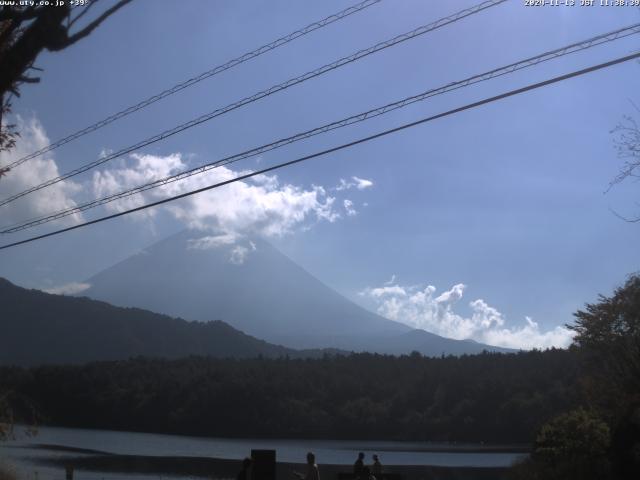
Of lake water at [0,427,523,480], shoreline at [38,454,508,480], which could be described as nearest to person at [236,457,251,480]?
shoreline at [38,454,508,480]

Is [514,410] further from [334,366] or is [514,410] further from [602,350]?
[602,350]

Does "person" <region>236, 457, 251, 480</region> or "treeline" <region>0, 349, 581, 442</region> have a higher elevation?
"treeline" <region>0, 349, 581, 442</region>

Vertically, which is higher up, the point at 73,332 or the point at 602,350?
the point at 73,332

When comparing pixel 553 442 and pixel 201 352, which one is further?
pixel 201 352

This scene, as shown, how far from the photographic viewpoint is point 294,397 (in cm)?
10256

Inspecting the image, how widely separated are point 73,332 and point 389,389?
7829cm

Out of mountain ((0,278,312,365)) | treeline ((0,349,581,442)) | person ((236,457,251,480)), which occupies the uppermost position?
mountain ((0,278,312,365))

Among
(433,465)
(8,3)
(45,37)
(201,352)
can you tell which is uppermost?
(201,352)

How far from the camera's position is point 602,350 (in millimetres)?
35156

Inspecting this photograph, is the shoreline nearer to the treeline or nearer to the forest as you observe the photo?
the forest

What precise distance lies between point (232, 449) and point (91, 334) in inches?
3459

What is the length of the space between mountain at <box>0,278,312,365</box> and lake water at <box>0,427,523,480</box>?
2012 inches

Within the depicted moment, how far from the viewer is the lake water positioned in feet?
215

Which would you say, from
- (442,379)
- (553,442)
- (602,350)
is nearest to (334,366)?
(442,379)
